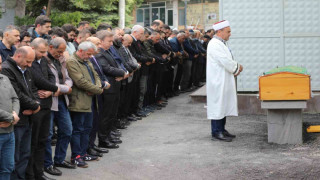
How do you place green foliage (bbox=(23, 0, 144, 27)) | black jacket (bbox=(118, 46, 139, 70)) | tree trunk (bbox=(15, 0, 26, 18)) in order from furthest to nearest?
1. green foliage (bbox=(23, 0, 144, 27))
2. tree trunk (bbox=(15, 0, 26, 18))
3. black jacket (bbox=(118, 46, 139, 70))

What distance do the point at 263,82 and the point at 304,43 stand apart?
417cm

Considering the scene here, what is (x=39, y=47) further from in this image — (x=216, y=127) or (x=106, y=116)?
(x=216, y=127)

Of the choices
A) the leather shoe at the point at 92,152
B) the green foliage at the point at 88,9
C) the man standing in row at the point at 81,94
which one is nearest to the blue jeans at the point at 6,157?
the man standing in row at the point at 81,94

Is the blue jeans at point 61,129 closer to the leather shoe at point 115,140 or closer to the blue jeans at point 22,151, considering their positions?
the blue jeans at point 22,151

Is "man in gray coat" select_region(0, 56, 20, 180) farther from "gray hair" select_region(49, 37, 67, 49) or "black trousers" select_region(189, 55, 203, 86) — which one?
"black trousers" select_region(189, 55, 203, 86)

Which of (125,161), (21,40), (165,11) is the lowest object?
(125,161)

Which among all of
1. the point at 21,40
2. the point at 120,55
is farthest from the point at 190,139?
the point at 21,40

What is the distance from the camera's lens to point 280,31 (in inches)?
544

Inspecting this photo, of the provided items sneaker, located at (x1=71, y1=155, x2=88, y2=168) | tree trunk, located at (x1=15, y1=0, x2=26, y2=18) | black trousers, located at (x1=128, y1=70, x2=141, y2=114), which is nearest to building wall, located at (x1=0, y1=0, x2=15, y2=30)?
tree trunk, located at (x1=15, y1=0, x2=26, y2=18)

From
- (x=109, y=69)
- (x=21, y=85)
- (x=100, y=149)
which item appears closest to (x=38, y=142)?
(x=21, y=85)

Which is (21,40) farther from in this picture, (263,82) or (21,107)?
(263,82)

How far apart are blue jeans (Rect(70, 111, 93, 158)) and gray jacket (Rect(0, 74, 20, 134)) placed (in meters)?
2.17

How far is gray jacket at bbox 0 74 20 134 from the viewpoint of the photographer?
605 centimetres

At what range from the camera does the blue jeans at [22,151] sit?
6.68m
